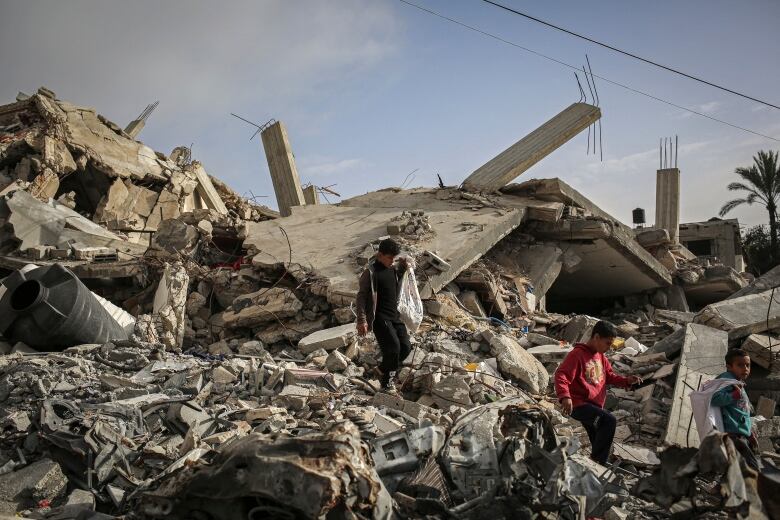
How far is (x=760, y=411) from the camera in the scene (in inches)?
229

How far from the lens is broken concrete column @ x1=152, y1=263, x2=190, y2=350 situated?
7.36 meters

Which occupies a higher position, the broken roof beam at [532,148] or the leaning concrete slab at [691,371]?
the broken roof beam at [532,148]

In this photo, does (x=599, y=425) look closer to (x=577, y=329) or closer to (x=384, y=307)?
(x=384, y=307)

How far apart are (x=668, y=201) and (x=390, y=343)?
13.4 meters

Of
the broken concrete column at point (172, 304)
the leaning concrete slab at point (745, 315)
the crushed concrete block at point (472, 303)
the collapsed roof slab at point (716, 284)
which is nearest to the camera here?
the leaning concrete slab at point (745, 315)

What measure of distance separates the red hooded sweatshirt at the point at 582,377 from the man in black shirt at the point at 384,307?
1707 mm

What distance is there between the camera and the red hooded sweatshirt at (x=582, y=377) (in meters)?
4.02

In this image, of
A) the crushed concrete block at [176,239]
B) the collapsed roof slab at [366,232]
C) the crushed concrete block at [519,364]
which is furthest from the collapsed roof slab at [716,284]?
the crushed concrete block at [176,239]

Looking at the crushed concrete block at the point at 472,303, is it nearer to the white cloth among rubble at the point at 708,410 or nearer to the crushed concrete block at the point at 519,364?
the crushed concrete block at the point at 519,364

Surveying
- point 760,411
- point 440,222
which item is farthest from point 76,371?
point 760,411

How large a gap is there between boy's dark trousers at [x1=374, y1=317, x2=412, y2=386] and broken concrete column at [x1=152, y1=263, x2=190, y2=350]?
3.00m

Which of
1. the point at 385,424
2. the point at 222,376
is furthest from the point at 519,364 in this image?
the point at 222,376

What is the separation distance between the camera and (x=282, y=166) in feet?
42.8

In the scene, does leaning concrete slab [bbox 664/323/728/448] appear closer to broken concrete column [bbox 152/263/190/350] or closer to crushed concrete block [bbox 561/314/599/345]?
crushed concrete block [bbox 561/314/599/345]
